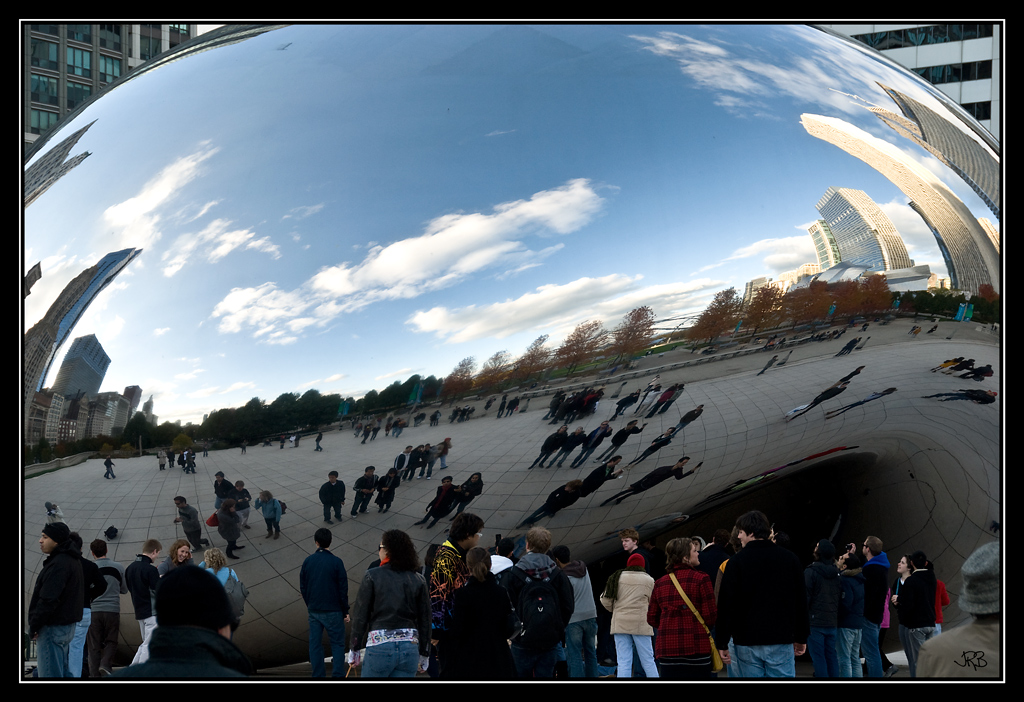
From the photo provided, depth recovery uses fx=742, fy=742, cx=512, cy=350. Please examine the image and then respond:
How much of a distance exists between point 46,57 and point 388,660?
188 ft

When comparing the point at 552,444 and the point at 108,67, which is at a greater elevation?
the point at 108,67

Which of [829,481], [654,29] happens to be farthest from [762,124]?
[829,481]

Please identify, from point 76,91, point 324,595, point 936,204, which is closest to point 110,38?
point 76,91

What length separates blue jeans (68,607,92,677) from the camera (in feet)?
17.8

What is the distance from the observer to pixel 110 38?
50594 mm

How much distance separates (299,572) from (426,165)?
2283 mm

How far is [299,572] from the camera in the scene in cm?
402

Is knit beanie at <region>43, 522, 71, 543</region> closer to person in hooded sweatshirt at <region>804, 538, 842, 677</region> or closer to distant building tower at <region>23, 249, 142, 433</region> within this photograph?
distant building tower at <region>23, 249, 142, 433</region>

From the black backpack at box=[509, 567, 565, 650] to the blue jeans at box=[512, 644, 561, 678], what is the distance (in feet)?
0.22

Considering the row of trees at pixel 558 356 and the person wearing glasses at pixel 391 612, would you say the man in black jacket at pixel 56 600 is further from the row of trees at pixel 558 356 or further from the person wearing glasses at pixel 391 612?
the row of trees at pixel 558 356

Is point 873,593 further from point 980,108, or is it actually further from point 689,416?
point 980,108

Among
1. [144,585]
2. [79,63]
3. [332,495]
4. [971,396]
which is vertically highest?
[79,63]

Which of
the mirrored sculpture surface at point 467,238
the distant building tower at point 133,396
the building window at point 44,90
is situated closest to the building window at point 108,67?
the building window at point 44,90

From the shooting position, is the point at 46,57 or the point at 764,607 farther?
the point at 46,57
